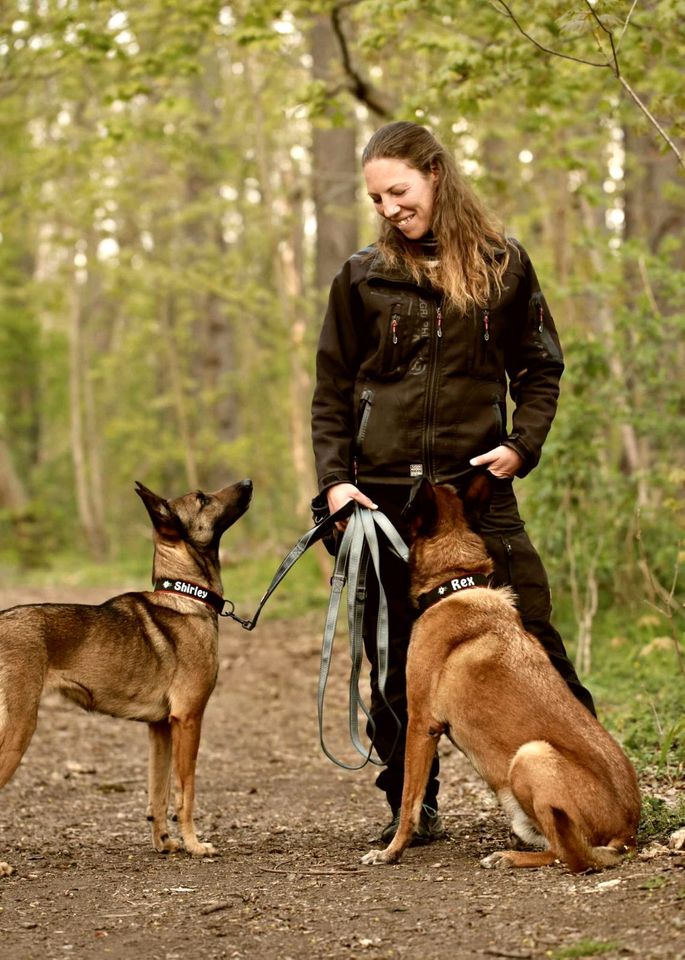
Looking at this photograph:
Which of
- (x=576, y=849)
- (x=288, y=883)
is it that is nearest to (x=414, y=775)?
(x=288, y=883)

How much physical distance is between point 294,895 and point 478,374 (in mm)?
2263

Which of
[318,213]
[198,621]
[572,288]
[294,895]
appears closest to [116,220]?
[318,213]

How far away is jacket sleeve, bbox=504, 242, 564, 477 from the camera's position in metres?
5.01

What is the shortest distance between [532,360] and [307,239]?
97.8ft

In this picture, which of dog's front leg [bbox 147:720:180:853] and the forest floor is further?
dog's front leg [bbox 147:720:180:853]

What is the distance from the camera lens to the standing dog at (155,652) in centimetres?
515

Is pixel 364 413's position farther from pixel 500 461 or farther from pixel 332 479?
pixel 500 461

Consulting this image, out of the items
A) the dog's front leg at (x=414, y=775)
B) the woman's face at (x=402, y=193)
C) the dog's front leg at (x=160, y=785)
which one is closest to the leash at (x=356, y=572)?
the dog's front leg at (x=414, y=775)

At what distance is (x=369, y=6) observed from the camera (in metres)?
7.58

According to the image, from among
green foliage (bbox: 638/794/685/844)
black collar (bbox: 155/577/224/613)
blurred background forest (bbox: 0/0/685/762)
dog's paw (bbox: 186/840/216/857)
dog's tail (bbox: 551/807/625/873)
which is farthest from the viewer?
blurred background forest (bbox: 0/0/685/762)

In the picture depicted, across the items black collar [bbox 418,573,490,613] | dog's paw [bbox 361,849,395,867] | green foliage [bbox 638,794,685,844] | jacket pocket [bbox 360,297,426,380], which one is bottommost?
dog's paw [bbox 361,849,395,867]

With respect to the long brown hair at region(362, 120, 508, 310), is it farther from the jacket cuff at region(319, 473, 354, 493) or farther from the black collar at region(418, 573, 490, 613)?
the black collar at region(418, 573, 490, 613)

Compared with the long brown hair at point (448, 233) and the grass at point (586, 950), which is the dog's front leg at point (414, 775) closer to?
the grass at point (586, 950)

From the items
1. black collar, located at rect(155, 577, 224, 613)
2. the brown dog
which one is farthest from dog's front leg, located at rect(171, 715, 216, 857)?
the brown dog
